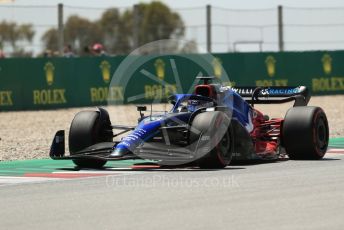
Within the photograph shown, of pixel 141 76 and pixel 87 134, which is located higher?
pixel 141 76

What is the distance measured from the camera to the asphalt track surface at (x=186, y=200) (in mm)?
8508

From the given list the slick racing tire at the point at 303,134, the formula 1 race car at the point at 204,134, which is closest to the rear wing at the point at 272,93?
the formula 1 race car at the point at 204,134

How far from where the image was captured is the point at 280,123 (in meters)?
14.5

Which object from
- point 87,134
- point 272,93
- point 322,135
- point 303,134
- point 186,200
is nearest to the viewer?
point 186,200

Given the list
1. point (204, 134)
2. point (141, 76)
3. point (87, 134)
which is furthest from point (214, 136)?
point (141, 76)

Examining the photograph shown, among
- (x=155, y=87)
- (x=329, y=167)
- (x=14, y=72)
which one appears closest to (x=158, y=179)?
(x=329, y=167)

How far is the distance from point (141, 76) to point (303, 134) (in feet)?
49.6

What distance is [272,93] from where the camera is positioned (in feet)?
50.1

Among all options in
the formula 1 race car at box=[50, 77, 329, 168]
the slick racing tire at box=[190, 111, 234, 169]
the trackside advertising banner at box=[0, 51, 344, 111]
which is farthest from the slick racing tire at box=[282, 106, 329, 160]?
the trackside advertising banner at box=[0, 51, 344, 111]

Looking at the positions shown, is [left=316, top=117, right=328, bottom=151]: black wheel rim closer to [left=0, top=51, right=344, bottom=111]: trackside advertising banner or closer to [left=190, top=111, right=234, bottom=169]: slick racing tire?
[left=190, top=111, right=234, bottom=169]: slick racing tire

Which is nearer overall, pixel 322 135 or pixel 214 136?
pixel 214 136

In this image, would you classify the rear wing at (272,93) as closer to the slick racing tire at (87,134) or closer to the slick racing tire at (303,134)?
the slick racing tire at (303,134)

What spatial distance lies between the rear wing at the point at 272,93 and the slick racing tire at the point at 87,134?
2382 millimetres

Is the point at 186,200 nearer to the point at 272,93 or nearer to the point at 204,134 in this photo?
the point at 204,134
